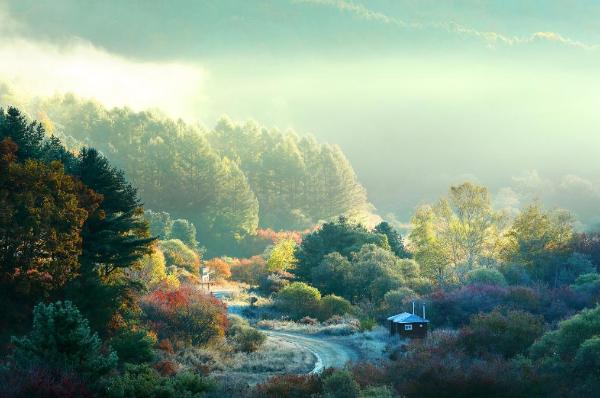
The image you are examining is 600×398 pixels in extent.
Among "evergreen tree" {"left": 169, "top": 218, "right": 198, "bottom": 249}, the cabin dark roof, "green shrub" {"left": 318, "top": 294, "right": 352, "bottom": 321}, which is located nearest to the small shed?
the cabin dark roof

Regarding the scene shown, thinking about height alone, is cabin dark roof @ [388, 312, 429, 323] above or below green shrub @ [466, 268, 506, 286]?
below

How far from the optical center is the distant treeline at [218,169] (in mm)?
109750

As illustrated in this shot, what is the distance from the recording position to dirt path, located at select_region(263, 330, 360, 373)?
116 feet

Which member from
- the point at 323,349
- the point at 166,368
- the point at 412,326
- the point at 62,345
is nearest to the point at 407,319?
the point at 412,326

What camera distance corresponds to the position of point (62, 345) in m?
22.8

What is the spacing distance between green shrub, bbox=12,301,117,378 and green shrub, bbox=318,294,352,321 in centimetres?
3149

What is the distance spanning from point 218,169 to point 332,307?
6433cm

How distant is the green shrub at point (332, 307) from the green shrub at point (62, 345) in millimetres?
31492

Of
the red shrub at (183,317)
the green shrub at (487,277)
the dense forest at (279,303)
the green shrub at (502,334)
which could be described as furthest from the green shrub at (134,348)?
the green shrub at (487,277)

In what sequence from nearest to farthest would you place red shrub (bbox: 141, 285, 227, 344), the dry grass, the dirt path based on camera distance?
the dirt path < red shrub (bbox: 141, 285, 227, 344) < the dry grass

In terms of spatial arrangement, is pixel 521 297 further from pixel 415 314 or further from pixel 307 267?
pixel 307 267

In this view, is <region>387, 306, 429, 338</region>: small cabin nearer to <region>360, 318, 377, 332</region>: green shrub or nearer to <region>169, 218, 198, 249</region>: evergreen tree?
<region>360, 318, 377, 332</region>: green shrub

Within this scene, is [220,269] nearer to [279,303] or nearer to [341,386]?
[279,303]

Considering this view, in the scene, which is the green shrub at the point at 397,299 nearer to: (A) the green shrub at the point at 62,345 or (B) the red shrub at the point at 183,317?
(B) the red shrub at the point at 183,317
